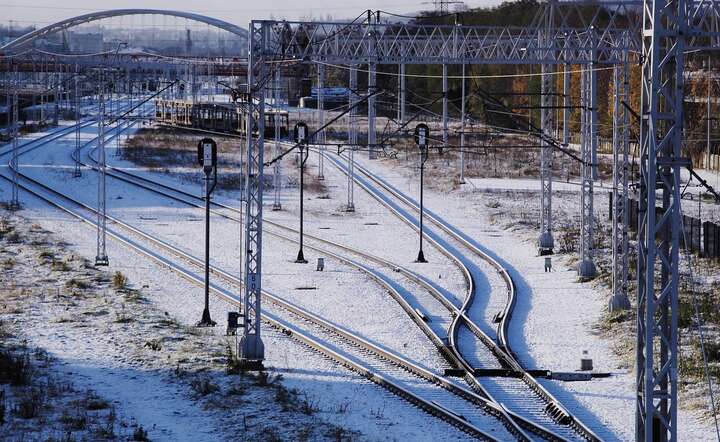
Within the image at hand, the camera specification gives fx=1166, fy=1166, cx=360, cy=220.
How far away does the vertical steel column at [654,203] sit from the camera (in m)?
11.9

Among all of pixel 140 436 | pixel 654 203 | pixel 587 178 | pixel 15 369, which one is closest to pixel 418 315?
pixel 587 178

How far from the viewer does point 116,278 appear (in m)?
27.0

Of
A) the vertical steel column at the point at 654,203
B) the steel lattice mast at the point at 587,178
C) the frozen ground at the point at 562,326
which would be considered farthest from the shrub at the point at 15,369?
the steel lattice mast at the point at 587,178

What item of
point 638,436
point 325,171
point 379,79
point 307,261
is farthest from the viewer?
point 379,79

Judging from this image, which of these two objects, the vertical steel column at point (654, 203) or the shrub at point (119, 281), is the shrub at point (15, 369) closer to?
the shrub at point (119, 281)

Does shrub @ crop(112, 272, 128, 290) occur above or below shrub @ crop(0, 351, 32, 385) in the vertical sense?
above

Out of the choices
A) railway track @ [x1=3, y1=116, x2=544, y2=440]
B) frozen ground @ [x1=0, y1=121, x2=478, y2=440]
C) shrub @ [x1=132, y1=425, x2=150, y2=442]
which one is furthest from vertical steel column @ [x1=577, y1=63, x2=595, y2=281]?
shrub @ [x1=132, y1=425, x2=150, y2=442]

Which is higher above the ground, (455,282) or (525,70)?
(525,70)

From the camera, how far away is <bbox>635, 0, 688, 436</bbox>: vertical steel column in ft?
39.0

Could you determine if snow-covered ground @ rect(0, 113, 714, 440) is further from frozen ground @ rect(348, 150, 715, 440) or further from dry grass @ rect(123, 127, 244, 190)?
dry grass @ rect(123, 127, 244, 190)

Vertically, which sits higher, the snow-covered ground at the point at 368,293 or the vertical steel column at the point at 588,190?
the vertical steel column at the point at 588,190

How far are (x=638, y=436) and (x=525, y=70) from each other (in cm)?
6937

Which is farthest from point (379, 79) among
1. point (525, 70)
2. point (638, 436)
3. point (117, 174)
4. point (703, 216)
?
point (638, 436)

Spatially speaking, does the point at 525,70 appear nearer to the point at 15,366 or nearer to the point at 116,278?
the point at 116,278
